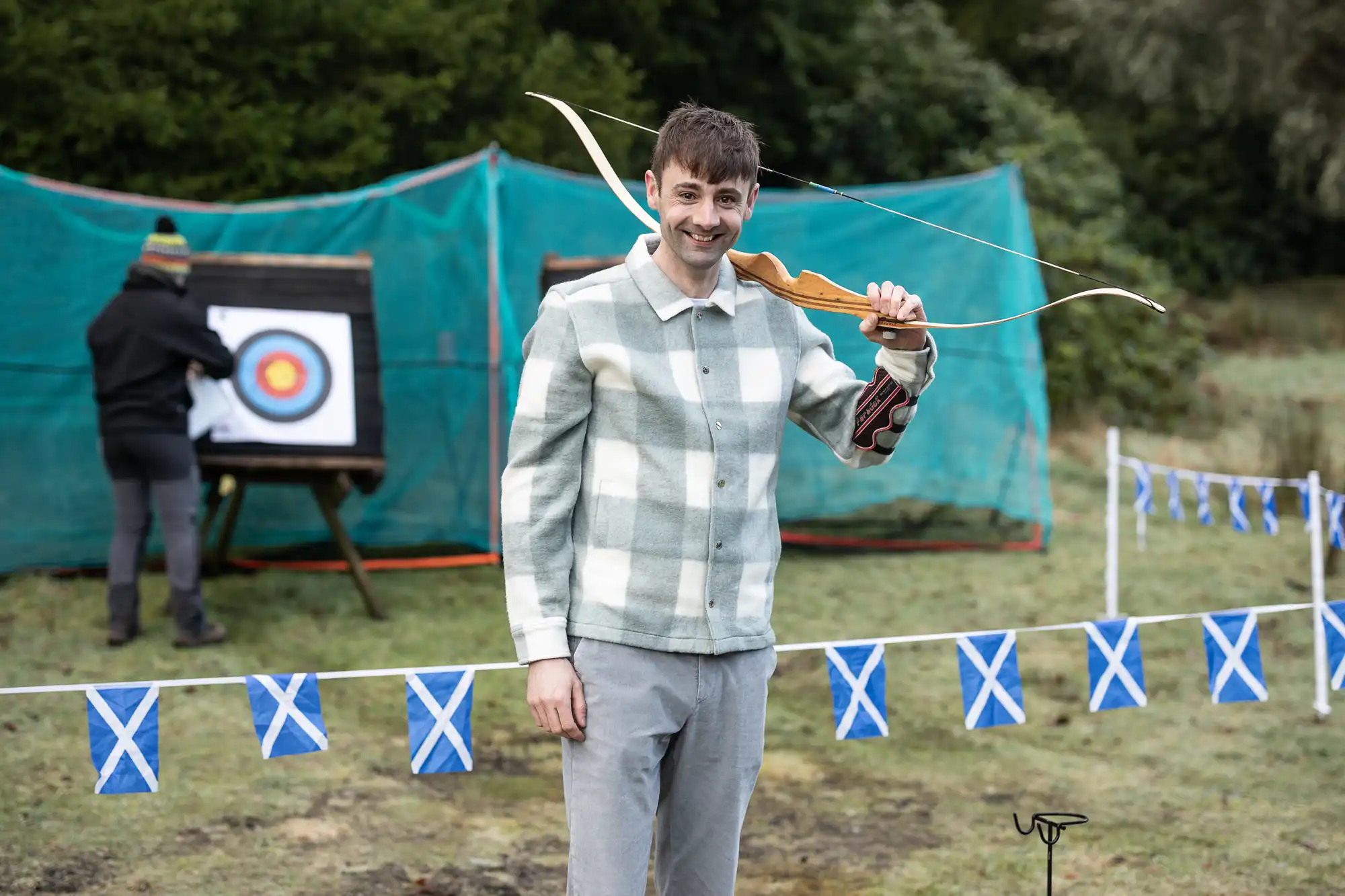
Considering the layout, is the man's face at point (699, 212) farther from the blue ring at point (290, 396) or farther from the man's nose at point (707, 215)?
the blue ring at point (290, 396)

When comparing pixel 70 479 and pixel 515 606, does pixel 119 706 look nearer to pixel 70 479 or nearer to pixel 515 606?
pixel 515 606

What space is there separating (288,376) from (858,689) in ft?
13.2

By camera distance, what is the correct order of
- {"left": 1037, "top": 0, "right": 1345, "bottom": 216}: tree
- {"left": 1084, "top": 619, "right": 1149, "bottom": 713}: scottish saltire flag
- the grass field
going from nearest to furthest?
the grass field
{"left": 1084, "top": 619, "right": 1149, "bottom": 713}: scottish saltire flag
{"left": 1037, "top": 0, "right": 1345, "bottom": 216}: tree

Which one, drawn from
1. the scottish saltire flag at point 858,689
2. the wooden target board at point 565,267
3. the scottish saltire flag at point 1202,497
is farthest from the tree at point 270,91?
the scottish saltire flag at point 858,689

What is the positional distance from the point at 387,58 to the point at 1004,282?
6.47 meters

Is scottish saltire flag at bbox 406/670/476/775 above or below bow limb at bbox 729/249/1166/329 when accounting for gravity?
below

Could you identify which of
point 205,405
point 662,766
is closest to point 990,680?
point 662,766

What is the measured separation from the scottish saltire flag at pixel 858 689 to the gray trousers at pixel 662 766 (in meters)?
1.56

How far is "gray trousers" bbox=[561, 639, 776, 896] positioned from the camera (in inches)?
94.5

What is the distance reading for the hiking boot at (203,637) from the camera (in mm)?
6465

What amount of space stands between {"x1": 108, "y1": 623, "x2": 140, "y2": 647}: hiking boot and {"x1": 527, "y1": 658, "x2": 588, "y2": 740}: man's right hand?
4510mm

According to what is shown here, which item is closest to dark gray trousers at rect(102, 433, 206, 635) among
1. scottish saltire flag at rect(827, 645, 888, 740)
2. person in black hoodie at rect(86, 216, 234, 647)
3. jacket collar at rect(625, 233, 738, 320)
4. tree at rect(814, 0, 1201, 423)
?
person in black hoodie at rect(86, 216, 234, 647)

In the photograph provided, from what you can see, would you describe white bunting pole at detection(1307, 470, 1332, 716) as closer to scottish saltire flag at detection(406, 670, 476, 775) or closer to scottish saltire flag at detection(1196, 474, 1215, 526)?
scottish saltire flag at detection(1196, 474, 1215, 526)

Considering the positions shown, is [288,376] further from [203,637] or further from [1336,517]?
[1336,517]
